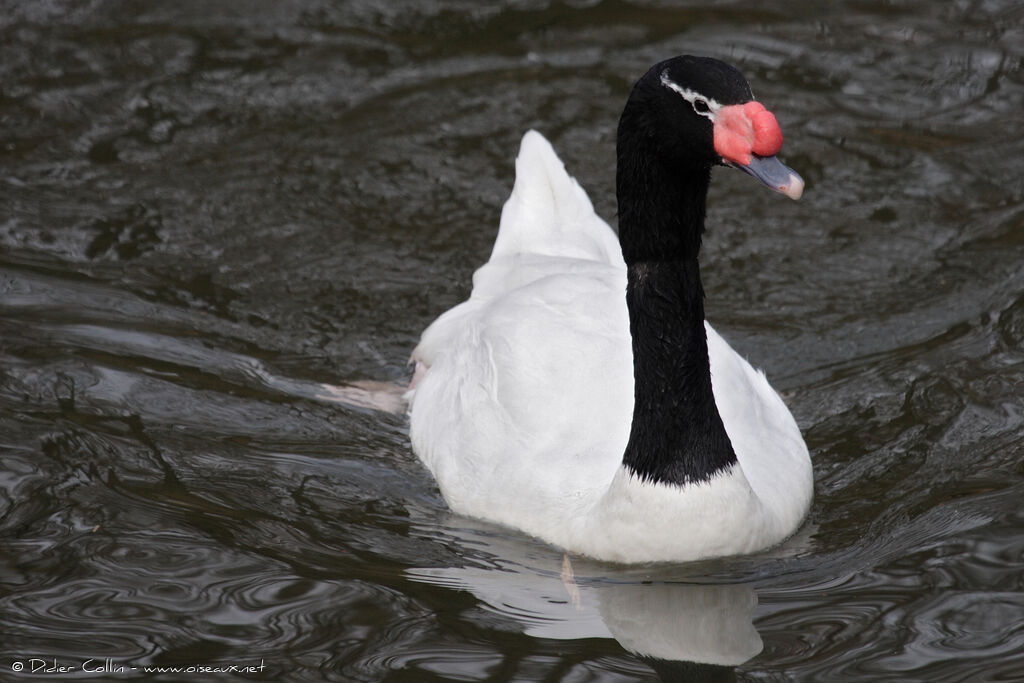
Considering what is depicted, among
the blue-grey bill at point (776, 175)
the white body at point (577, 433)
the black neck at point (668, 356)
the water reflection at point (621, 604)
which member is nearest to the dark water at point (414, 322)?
the water reflection at point (621, 604)

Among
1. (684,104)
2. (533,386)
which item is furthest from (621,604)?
(684,104)

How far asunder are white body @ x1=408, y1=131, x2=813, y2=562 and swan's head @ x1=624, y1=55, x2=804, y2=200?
1.25m

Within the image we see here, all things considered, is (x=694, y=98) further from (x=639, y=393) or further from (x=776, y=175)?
(x=639, y=393)

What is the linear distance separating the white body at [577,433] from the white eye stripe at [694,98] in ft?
4.47

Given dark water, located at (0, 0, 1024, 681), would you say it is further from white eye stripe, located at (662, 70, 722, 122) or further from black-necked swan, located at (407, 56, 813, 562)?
white eye stripe, located at (662, 70, 722, 122)

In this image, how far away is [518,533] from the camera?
5703 millimetres

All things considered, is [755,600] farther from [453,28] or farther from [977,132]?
[453,28]

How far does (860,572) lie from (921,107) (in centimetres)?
518

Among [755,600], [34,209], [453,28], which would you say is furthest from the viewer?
[453,28]

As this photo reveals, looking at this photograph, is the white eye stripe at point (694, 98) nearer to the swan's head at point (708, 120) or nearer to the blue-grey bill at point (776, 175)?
the swan's head at point (708, 120)

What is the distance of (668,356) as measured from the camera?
17.3 feet

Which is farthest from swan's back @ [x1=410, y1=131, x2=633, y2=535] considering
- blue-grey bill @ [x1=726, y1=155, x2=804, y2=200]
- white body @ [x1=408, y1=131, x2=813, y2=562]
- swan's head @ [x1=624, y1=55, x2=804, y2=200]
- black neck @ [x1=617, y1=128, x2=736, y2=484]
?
blue-grey bill @ [x1=726, y1=155, x2=804, y2=200]

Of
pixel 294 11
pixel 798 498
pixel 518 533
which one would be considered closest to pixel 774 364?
pixel 798 498

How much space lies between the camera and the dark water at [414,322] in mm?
5062
